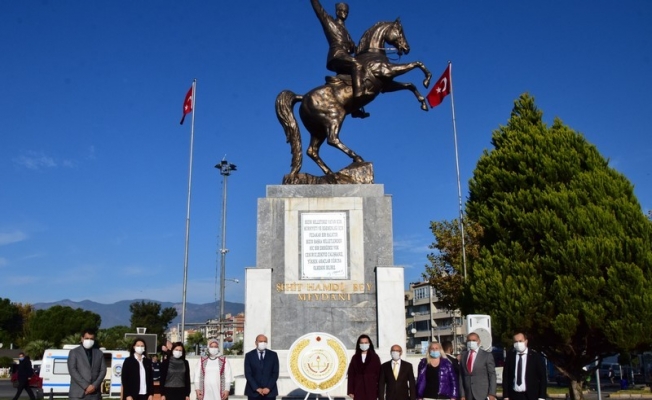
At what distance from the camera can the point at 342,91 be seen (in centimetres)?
1784

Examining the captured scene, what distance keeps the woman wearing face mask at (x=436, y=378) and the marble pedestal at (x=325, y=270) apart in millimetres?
4897

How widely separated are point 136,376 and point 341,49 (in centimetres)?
1129

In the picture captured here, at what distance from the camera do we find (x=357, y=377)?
1032cm

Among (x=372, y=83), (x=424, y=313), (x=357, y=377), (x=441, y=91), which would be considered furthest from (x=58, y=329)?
(x=357, y=377)

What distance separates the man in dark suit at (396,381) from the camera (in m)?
9.95

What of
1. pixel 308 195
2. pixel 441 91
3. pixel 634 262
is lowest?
pixel 634 262

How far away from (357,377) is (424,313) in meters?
69.8

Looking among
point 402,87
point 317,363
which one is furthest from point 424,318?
point 317,363

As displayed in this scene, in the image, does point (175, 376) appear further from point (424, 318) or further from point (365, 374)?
point (424, 318)

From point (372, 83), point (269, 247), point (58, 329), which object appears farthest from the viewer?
point (58, 329)

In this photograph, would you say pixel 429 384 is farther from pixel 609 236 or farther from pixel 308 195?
pixel 609 236

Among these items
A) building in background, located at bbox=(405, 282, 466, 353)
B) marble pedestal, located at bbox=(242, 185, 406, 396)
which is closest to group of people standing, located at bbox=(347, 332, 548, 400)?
marble pedestal, located at bbox=(242, 185, 406, 396)

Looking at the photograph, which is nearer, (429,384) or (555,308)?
(429,384)

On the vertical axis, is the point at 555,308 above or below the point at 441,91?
below
